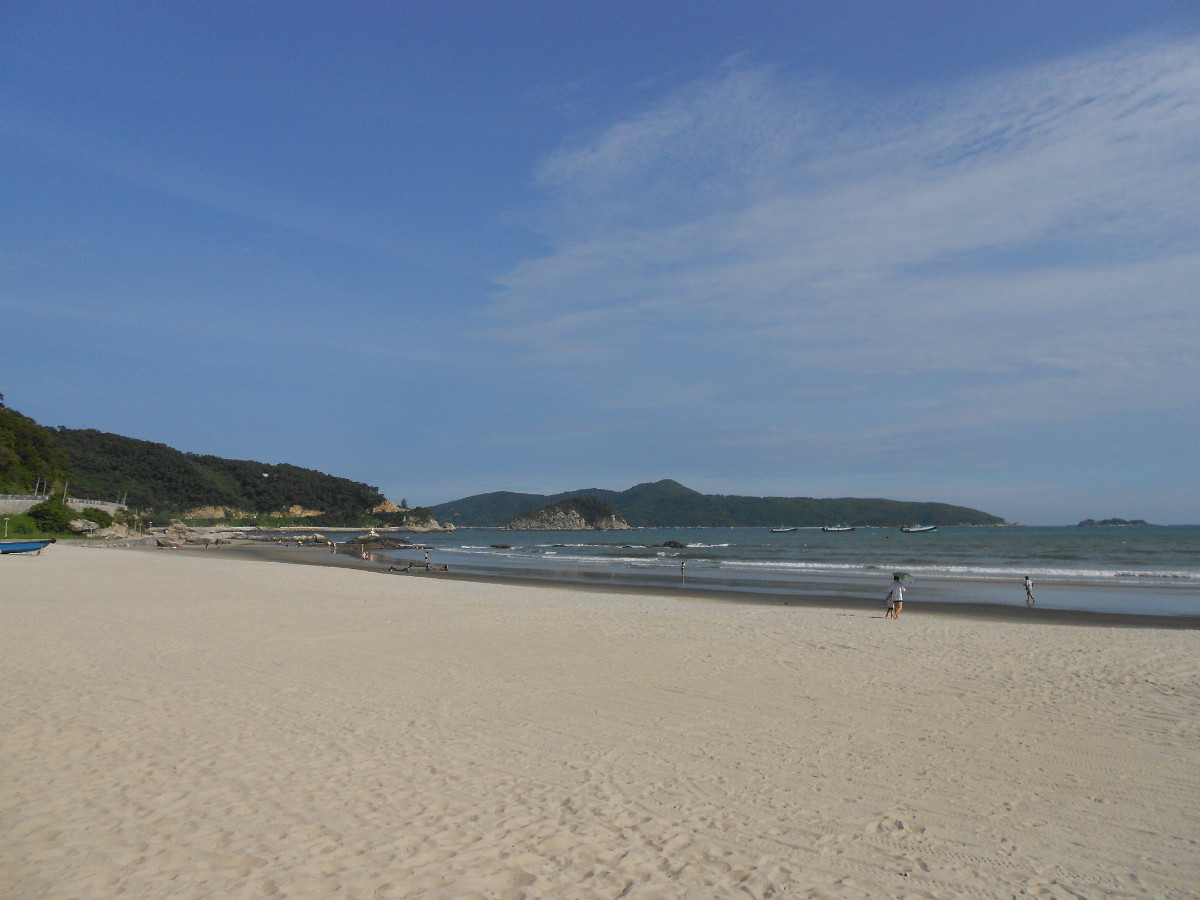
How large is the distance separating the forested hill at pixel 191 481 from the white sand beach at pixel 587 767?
9634 centimetres

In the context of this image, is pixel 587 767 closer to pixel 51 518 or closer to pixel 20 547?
pixel 20 547

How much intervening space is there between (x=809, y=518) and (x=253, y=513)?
139 meters

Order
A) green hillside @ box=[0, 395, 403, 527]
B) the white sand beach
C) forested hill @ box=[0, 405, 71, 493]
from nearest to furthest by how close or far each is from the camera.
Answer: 1. the white sand beach
2. forested hill @ box=[0, 405, 71, 493]
3. green hillside @ box=[0, 395, 403, 527]

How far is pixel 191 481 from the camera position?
409ft

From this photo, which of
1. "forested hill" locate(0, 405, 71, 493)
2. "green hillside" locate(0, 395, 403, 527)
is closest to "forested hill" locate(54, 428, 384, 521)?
"green hillside" locate(0, 395, 403, 527)

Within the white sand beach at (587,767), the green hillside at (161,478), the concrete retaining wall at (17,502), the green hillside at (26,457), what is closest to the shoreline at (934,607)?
the white sand beach at (587,767)

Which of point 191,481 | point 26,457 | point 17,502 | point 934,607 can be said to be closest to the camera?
point 934,607

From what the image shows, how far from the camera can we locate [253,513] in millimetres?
137500

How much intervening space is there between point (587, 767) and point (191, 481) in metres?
139

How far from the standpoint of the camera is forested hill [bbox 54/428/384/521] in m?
107

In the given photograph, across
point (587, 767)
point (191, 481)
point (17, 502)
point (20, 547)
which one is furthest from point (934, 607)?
point (191, 481)

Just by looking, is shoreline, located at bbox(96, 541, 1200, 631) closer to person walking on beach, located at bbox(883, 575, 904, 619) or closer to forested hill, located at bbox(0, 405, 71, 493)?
person walking on beach, located at bbox(883, 575, 904, 619)

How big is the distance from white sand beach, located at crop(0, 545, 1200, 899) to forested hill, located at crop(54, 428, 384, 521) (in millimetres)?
96342

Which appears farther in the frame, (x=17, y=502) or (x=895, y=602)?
(x=17, y=502)
